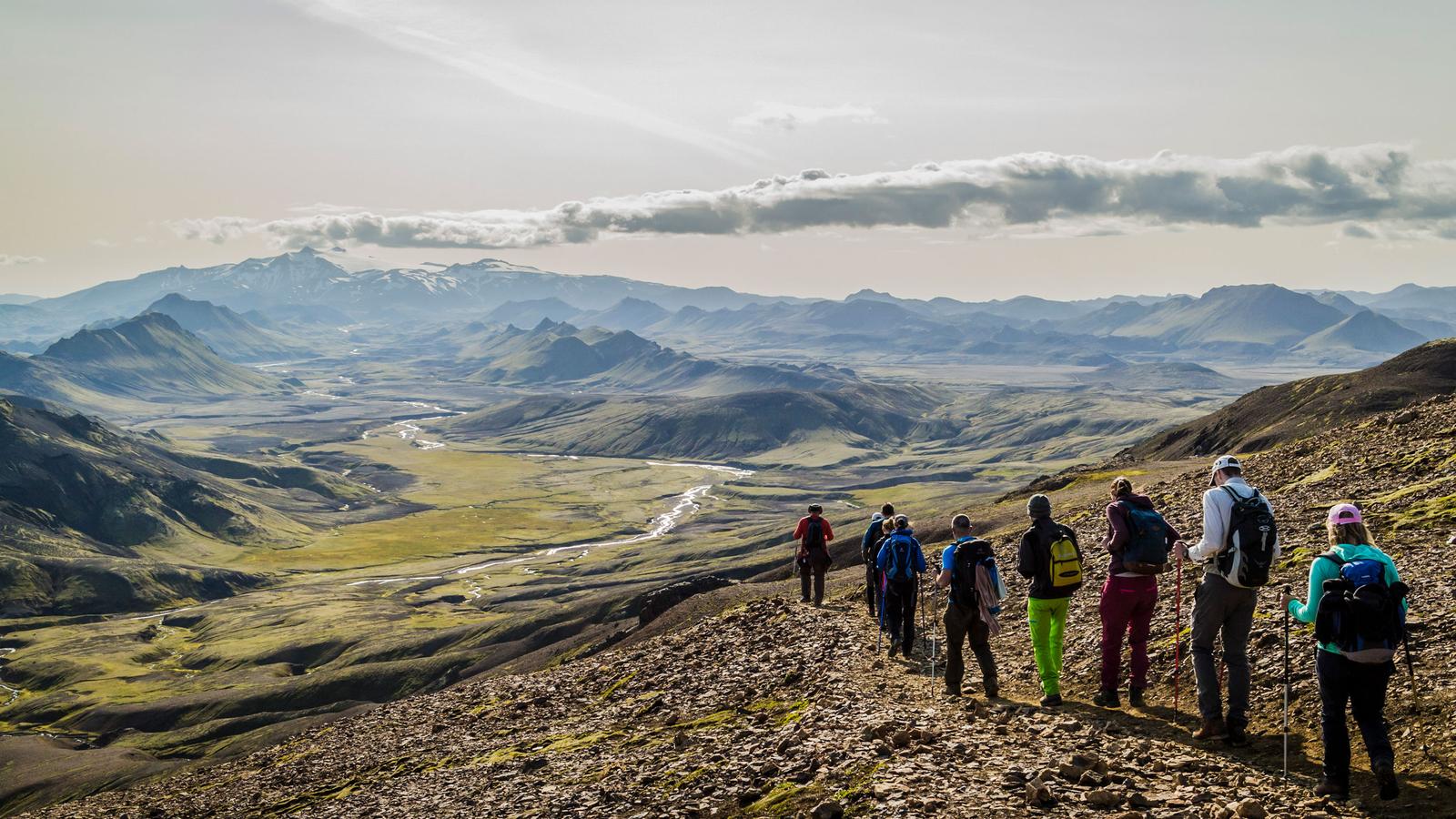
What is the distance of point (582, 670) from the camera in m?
40.5

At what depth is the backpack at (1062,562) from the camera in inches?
784

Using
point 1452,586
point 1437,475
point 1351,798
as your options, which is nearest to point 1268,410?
point 1437,475

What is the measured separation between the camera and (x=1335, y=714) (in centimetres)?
1405

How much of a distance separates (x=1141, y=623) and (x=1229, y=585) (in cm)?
259

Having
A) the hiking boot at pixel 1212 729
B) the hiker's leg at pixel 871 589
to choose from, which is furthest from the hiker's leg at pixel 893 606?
the hiking boot at pixel 1212 729

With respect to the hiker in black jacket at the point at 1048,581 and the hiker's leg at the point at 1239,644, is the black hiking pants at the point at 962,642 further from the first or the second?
the hiker's leg at the point at 1239,644

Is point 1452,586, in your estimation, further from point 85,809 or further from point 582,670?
point 85,809

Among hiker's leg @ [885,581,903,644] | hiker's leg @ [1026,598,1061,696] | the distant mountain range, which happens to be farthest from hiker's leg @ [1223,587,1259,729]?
the distant mountain range

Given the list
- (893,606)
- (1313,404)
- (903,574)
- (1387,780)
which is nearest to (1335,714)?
(1387,780)

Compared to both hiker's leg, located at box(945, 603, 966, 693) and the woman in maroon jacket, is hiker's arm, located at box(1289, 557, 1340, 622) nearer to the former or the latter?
the woman in maroon jacket

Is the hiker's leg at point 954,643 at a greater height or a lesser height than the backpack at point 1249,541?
lesser

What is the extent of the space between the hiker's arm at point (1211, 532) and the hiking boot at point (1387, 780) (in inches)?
164

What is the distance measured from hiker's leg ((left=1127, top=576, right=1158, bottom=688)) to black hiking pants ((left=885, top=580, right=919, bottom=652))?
7798 millimetres

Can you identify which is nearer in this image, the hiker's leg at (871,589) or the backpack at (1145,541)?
the backpack at (1145,541)
